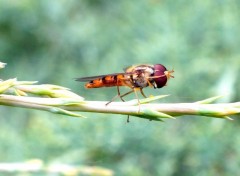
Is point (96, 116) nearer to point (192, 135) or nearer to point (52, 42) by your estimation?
point (192, 135)

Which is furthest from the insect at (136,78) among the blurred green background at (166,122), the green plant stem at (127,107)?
the blurred green background at (166,122)

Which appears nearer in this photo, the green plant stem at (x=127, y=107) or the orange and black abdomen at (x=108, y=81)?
the green plant stem at (x=127, y=107)

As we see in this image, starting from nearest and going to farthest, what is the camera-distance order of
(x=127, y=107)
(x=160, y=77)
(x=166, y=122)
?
(x=127, y=107) → (x=160, y=77) → (x=166, y=122)

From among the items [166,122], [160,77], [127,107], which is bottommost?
[127,107]

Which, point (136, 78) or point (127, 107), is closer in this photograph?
point (127, 107)

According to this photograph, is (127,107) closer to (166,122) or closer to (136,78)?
(136,78)

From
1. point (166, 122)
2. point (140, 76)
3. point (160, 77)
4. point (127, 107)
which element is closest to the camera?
point (127, 107)

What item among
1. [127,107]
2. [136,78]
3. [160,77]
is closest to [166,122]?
[136,78]

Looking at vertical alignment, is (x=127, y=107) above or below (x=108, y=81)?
below

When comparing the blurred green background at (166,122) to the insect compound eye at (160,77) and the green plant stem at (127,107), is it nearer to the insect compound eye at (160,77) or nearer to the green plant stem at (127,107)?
the insect compound eye at (160,77)
